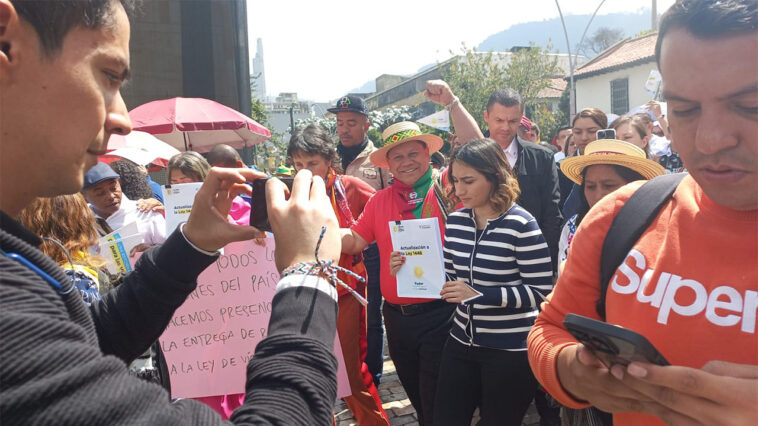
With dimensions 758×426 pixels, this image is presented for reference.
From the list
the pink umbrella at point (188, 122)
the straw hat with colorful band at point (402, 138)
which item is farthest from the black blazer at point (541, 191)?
the pink umbrella at point (188, 122)

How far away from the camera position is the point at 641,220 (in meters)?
1.37

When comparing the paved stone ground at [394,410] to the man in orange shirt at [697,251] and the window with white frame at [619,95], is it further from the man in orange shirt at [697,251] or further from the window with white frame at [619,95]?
the window with white frame at [619,95]

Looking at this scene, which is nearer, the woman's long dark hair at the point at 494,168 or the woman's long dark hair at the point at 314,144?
the woman's long dark hair at the point at 494,168

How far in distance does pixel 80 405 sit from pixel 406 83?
57241 millimetres

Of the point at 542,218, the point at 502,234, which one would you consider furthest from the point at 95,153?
the point at 542,218

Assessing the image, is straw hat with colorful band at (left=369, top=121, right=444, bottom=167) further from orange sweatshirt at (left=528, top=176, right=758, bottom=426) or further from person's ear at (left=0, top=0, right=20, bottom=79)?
person's ear at (left=0, top=0, right=20, bottom=79)

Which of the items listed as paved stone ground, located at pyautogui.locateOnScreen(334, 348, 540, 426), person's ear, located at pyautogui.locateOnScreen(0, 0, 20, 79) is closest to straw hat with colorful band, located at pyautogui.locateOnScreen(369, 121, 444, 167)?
paved stone ground, located at pyautogui.locateOnScreen(334, 348, 540, 426)

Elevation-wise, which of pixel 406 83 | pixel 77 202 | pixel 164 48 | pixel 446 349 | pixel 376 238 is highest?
pixel 406 83

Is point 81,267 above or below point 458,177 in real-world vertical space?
below

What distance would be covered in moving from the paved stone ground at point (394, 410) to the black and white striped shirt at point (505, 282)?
4.61 feet

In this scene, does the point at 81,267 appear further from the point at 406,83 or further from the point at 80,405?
the point at 406,83

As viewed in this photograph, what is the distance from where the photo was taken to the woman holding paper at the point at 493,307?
271 cm

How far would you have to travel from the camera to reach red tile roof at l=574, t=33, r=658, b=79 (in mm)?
29375

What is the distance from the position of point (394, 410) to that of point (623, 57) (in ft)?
111
